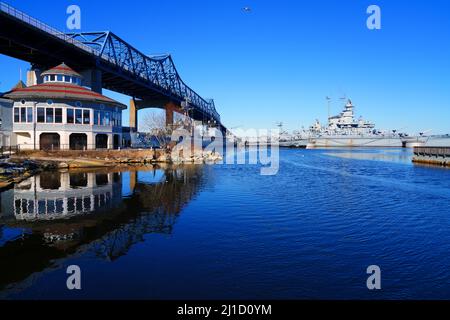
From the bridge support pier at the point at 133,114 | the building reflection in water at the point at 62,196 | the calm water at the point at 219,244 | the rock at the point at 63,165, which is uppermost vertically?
the bridge support pier at the point at 133,114

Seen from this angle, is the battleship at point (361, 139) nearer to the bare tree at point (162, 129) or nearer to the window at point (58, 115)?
the bare tree at point (162, 129)

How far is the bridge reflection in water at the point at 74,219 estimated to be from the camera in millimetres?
11219

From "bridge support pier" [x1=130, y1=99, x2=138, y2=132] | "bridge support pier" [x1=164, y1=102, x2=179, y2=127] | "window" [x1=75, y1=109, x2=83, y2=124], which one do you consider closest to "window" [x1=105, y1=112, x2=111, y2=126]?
"window" [x1=75, y1=109, x2=83, y2=124]

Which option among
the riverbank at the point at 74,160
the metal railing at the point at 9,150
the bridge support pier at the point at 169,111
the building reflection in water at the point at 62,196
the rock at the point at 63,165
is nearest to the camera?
the building reflection in water at the point at 62,196

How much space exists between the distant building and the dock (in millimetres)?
51569

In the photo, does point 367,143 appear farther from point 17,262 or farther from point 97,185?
point 17,262

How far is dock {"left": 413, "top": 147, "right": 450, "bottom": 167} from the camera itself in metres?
53.1

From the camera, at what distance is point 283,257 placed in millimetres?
11562

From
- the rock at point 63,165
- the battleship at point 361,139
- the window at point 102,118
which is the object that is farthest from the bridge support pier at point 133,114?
the battleship at point 361,139

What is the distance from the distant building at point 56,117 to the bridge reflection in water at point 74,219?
20.4 meters

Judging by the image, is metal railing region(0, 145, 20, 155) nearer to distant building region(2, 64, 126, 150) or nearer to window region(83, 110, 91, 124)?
distant building region(2, 64, 126, 150)

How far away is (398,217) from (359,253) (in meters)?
7.40

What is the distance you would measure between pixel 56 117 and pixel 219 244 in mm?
42415
